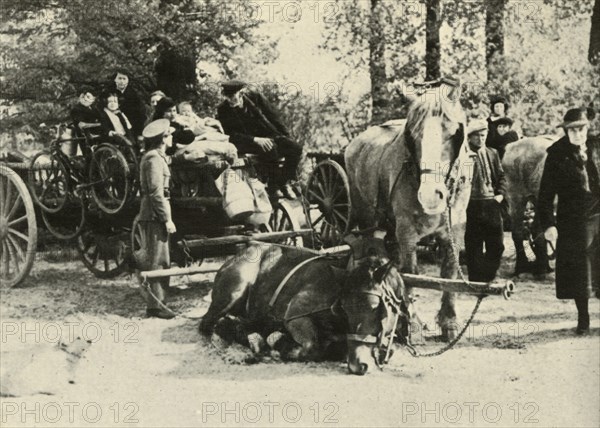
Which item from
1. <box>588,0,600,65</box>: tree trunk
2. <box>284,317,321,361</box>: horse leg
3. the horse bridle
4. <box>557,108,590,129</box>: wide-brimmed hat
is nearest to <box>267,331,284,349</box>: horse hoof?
<box>284,317,321,361</box>: horse leg

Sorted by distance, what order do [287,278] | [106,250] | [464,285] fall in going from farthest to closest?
1. [106,250]
2. [287,278]
3. [464,285]

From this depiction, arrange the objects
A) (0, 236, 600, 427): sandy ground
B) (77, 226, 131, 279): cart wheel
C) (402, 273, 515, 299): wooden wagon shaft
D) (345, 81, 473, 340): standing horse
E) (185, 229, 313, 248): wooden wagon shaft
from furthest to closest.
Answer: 1. (77, 226, 131, 279): cart wheel
2. (185, 229, 313, 248): wooden wagon shaft
3. (345, 81, 473, 340): standing horse
4. (0, 236, 600, 427): sandy ground
5. (402, 273, 515, 299): wooden wagon shaft

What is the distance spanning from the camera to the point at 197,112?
265 inches

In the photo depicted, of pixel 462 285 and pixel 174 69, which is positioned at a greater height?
pixel 174 69

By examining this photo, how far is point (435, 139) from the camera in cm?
502

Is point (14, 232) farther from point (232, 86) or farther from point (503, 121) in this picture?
point (503, 121)

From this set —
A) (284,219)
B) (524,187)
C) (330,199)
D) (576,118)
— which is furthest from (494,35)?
(284,219)

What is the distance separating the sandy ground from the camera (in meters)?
4.32

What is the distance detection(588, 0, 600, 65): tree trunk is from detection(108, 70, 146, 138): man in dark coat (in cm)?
364

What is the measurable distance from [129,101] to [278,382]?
323cm

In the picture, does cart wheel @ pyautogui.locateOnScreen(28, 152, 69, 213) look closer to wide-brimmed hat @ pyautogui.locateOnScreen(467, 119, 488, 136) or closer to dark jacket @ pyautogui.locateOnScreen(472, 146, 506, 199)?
wide-brimmed hat @ pyautogui.locateOnScreen(467, 119, 488, 136)

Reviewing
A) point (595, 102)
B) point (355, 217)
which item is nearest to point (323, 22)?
point (355, 217)

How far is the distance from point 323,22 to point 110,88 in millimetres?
1826

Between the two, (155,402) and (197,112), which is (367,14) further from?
(155,402)
